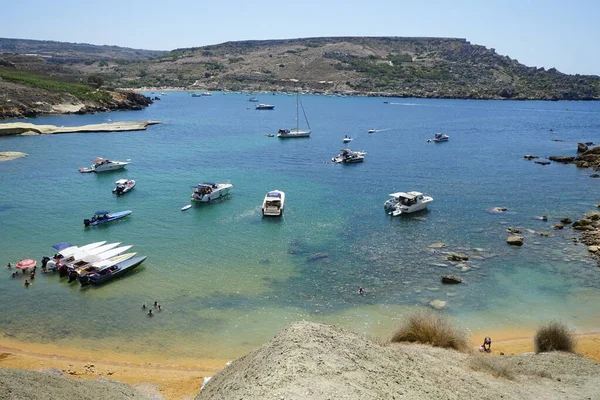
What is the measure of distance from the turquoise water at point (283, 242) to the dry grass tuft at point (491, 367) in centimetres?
824

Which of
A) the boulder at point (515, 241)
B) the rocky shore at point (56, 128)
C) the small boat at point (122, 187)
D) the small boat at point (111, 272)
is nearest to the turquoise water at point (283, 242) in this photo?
the boulder at point (515, 241)

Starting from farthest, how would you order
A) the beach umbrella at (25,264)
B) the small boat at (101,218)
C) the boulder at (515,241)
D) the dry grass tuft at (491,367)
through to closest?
the small boat at (101,218), the boulder at (515,241), the beach umbrella at (25,264), the dry grass tuft at (491,367)

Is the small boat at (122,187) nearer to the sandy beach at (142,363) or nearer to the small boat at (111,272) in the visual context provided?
the small boat at (111,272)

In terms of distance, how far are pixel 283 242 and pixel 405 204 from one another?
15.7m

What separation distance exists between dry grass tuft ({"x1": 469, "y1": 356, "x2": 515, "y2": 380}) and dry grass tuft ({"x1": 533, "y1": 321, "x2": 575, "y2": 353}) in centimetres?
464

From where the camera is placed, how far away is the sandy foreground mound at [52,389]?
17.3 meters

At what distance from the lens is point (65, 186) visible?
62531 millimetres

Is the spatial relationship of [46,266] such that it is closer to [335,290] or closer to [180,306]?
[180,306]

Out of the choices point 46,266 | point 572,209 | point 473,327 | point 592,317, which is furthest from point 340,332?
point 572,209

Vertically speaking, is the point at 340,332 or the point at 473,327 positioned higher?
the point at 340,332

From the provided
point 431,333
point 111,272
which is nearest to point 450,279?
point 431,333

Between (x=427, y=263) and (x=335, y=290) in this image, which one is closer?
(x=335, y=290)

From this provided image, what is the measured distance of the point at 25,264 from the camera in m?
37.0

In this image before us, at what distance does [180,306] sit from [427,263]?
65.9ft
